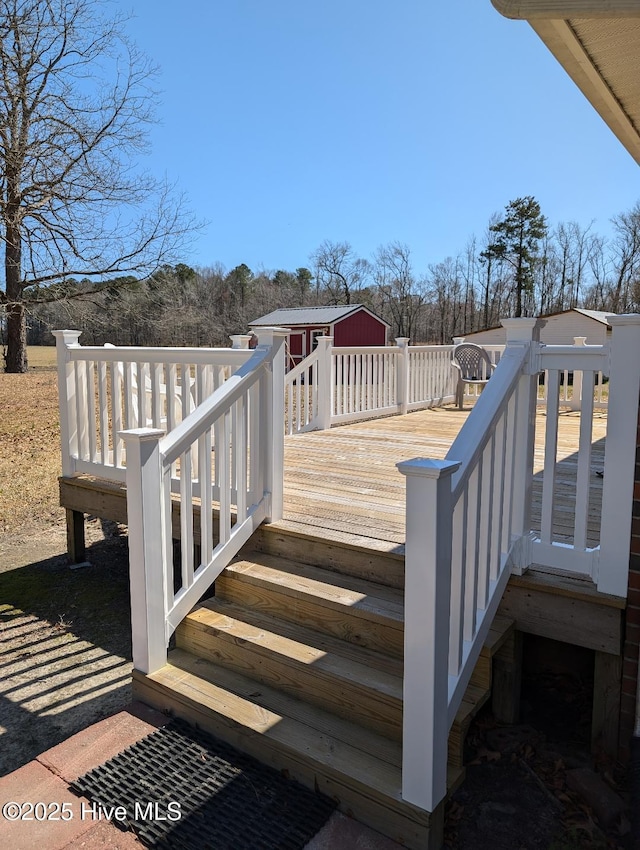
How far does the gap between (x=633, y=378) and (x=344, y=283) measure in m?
44.8

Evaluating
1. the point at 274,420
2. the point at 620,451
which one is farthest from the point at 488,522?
the point at 274,420

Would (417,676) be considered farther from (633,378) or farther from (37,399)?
(37,399)

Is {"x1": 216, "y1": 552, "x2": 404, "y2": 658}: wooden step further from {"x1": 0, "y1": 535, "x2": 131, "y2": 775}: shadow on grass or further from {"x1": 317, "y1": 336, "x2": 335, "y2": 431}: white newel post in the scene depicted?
{"x1": 317, "y1": 336, "x2": 335, "y2": 431}: white newel post

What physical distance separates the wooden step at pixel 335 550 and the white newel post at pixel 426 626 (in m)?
0.95

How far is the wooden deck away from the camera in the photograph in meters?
3.21

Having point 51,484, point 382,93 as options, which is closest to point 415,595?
point 51,484

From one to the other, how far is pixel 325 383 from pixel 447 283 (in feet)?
130

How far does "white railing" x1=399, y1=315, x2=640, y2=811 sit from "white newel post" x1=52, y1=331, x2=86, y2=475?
11.1 feet

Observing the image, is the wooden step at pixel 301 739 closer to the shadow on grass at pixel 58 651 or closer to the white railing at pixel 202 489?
the white railing at pixel 202 489

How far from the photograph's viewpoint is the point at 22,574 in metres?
4.88

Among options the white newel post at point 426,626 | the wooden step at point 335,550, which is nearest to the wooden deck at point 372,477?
the wooden step at point 335,550

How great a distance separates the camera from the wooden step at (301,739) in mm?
1917

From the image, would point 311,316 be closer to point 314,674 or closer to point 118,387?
point 118,387

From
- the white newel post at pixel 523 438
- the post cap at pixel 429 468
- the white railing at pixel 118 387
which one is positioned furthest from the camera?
the white railing at pixel 118 387
